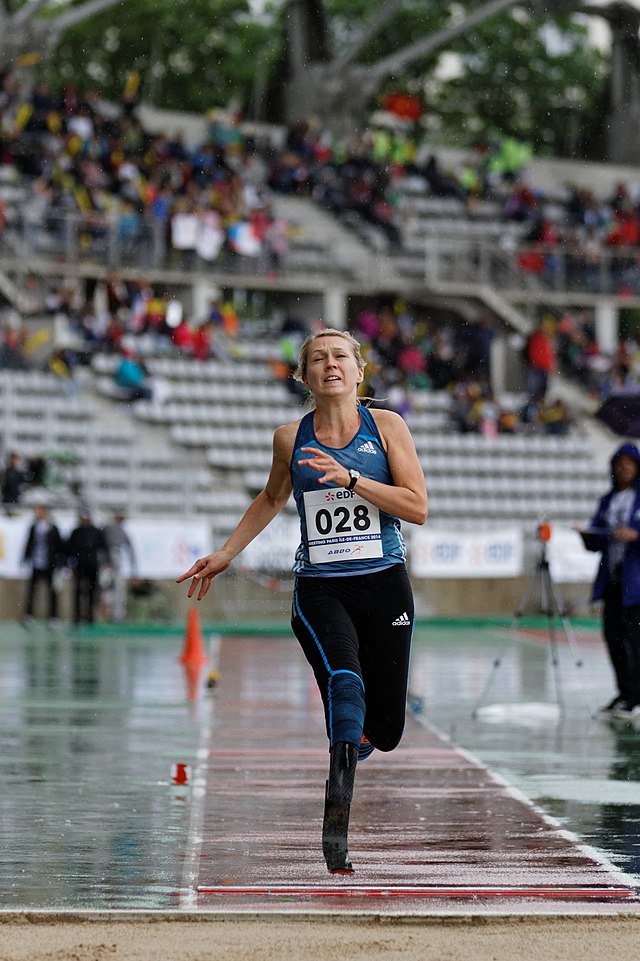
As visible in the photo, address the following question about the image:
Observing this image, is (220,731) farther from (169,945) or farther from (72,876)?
(169,945)

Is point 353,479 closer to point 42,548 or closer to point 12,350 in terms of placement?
point 42,548

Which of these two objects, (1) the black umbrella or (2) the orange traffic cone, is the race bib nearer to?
(1) the black umbrella

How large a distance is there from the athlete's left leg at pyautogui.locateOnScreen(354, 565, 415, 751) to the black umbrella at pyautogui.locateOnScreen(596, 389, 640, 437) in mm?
11247

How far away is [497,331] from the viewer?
44.6 metres

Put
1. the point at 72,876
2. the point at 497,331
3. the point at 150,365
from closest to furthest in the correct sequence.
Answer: the point at 72,876, the point at 150,365, the point at 497,331

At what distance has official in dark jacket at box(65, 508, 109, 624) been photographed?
29.7m

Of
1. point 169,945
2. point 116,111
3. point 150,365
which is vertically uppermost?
point 116,111

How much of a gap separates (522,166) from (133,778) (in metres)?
40.6

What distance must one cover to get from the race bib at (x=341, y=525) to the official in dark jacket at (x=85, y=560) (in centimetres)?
2249

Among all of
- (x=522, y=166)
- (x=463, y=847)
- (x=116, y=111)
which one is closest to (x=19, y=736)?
(x=463, y=847)

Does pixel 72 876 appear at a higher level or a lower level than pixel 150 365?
lower

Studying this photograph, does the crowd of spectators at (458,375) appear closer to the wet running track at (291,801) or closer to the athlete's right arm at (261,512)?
the wet running track at (291,801)

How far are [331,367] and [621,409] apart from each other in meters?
11.4

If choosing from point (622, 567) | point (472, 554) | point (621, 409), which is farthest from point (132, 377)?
point (622, 567)
